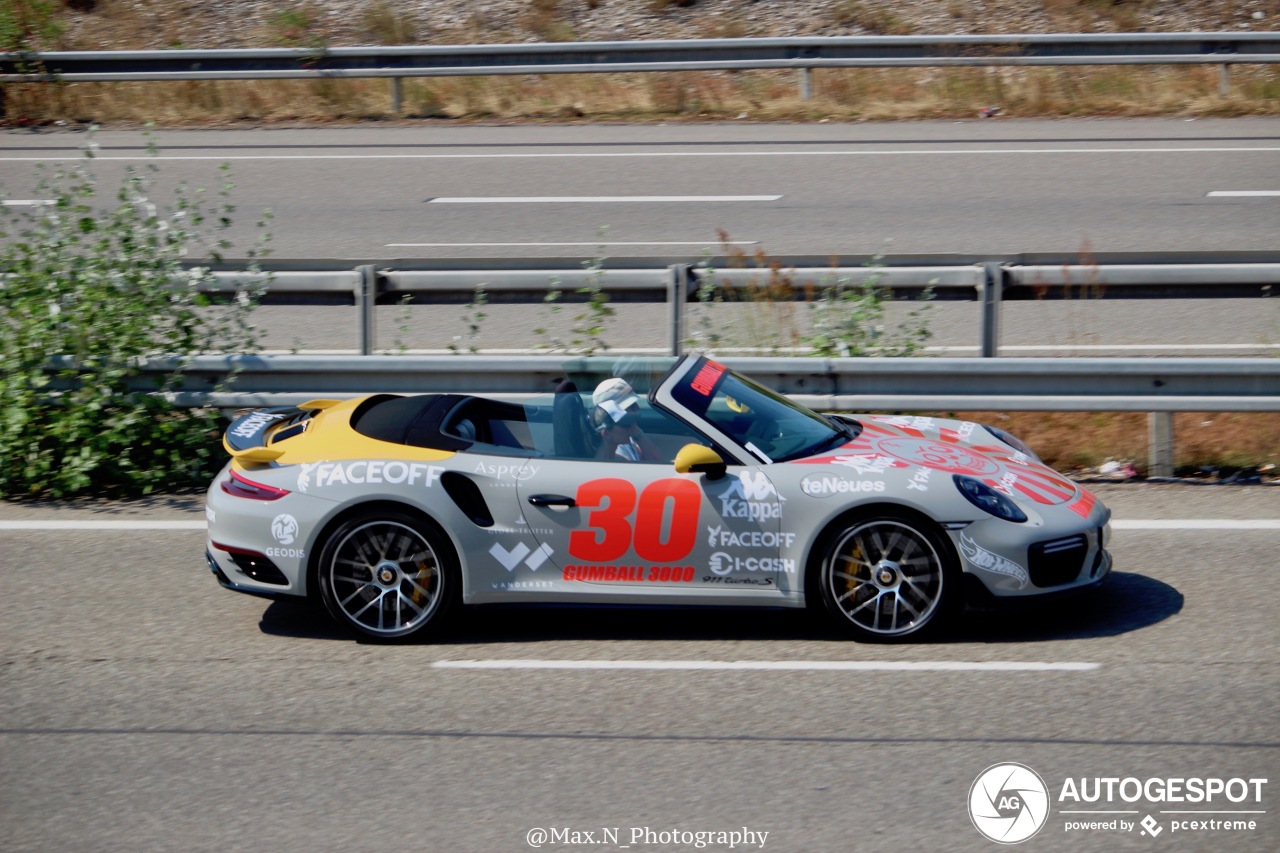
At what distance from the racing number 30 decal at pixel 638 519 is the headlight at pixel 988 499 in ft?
3.79

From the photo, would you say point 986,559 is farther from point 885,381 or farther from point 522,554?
point 885,381

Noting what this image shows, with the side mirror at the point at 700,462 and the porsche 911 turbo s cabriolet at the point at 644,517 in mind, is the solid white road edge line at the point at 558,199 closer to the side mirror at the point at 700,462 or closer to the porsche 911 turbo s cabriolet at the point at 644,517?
the porsche 911 turbo s cabriolet at the point at 644,517

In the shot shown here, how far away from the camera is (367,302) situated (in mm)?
8992

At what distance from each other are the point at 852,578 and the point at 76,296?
5578 millimetres

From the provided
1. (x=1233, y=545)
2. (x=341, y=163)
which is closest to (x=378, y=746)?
(x=1233, y=545)

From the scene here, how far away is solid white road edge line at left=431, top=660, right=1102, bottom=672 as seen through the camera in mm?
5434

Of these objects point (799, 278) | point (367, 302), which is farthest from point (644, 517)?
point (367, 302)

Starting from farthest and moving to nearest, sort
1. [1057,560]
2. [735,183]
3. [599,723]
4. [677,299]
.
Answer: [735,183] < [677,299] < [1057,560] < [599,723]

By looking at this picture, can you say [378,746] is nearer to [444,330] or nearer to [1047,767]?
[1047,767]

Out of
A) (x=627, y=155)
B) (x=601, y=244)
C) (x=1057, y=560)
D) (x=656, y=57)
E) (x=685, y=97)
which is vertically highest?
(x=656, y=57)

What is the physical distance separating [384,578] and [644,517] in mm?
1217

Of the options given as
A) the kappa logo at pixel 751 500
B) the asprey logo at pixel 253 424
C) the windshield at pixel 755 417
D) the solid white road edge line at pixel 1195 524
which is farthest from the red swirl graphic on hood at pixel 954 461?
the asprey logo at pixel 253 424

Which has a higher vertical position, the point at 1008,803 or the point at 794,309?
the point at 794,309

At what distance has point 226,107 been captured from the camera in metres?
18.4
